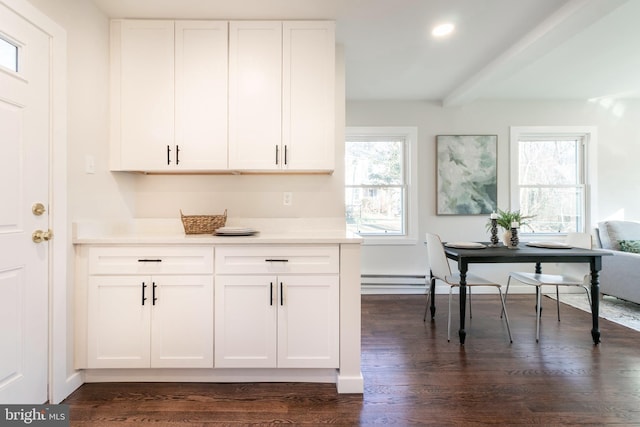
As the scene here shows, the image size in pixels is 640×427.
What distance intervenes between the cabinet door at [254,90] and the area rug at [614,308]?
3.68 metres

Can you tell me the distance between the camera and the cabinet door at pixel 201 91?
2.27 metres

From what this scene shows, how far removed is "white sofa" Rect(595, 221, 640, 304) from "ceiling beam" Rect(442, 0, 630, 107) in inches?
91.4

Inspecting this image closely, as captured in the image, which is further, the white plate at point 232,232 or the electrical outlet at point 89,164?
the white plate at point 232,232

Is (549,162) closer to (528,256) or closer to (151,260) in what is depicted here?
(528,256)

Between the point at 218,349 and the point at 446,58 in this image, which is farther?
the point at 446,58

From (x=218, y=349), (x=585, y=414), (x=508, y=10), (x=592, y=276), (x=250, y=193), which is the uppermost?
(x=508, y=10)

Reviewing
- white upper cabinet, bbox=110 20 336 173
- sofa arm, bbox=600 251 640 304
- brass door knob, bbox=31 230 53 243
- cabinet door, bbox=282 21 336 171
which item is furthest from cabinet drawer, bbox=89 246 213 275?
sofa arm, bbox=600 251 640 304

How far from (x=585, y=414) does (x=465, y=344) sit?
935 mm

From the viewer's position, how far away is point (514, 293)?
418 centimetres

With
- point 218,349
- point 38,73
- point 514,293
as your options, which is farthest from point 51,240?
point 514,293

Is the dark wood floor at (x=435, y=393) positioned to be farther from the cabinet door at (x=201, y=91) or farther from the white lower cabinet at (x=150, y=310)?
the cabinet door at (x=201, y=91)

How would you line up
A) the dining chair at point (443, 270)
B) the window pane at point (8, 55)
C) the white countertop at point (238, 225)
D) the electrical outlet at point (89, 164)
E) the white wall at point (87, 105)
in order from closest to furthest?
the window pane at point (8, 55) < the white wall at point (87, 105) < the electrical outlet at point (89, 164) < the white countertop at point (238, 225) < the dining chair at point (443, 270)

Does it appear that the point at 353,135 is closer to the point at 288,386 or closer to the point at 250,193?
the point at 250,193

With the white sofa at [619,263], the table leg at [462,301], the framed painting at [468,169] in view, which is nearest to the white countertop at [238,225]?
the table leg at [462,301]
